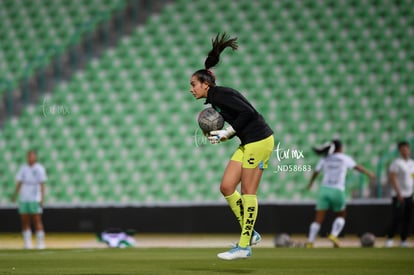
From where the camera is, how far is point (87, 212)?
17453 mm

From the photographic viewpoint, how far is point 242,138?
8039 millimetres

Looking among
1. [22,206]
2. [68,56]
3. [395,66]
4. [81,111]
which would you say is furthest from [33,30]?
[395,66]

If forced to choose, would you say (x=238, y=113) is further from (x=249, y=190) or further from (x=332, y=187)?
(x=332, y=187)

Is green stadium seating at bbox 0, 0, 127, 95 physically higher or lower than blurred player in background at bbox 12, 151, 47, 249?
higher

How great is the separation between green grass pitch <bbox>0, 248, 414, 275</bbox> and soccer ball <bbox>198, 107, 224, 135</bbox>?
1.37 m

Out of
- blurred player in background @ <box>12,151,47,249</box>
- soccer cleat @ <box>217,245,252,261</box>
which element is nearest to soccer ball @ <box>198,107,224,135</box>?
soccer cleat @ <box>217,245,252,261</box>

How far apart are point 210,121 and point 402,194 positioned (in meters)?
7.23

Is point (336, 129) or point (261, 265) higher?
point (336, 129)

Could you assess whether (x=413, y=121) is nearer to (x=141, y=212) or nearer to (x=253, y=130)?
(x=141, y=212)

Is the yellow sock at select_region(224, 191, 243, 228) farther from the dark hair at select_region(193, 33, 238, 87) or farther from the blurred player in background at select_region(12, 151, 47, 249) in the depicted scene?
the blurred player in background at select_region(12, 151, 47, 249)

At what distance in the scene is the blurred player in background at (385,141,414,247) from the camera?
14.1 m

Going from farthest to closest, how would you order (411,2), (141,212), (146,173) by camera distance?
(411,2) < (146,173) < (141,212)

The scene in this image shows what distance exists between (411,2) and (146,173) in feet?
24.9

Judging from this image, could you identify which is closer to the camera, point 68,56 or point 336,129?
point 336,129
